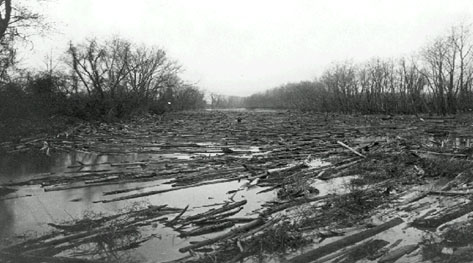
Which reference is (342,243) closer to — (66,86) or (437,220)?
(437,220)

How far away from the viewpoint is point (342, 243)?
515cm

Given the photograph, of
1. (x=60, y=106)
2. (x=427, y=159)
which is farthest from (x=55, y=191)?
(x=60, y=106)

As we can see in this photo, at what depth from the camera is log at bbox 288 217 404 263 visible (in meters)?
4.72

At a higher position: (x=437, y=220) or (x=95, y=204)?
(x=437, y=220)

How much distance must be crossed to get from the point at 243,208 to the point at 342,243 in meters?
2.51

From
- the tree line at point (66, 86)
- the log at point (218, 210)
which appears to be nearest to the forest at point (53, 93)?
the tree line at point (66, 86)

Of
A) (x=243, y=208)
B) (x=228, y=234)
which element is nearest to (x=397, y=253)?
(x=228, y=234)

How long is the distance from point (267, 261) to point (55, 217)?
437cm

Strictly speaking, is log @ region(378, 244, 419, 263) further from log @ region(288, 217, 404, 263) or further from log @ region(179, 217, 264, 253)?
log @ region(179, 217, 264, 253)

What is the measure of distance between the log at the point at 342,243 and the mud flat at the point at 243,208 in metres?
0.02

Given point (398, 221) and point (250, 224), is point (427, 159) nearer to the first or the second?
point (398, 221)

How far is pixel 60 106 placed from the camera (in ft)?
92.3

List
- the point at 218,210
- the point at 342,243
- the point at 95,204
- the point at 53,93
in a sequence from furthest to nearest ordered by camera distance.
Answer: the point at 53,93 < the point at 95,204 < the point at 218,210 < the point at 342,243

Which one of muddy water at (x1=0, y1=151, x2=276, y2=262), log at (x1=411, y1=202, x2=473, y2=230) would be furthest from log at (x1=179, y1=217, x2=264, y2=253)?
log at (x1=411, y1=202, x2=473, y2=230)
